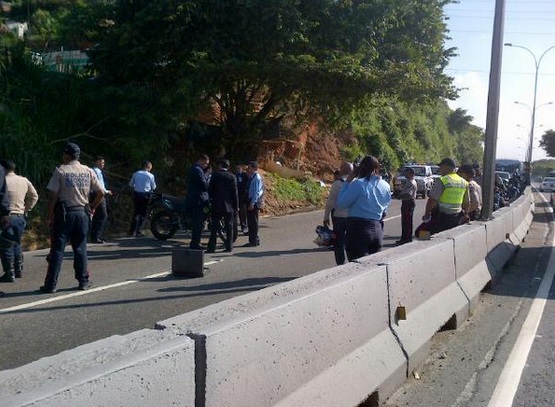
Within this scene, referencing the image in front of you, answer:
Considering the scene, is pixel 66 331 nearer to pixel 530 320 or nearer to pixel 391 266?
pixel 391 266

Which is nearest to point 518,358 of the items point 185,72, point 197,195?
point 197,195

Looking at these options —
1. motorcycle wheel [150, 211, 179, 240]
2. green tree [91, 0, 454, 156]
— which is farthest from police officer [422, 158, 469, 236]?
green tree [91, 0, 454, 156]

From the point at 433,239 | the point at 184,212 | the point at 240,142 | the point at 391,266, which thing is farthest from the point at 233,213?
the point at 240,142

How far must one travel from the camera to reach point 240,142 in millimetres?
21219

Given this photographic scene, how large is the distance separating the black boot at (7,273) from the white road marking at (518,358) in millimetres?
6634

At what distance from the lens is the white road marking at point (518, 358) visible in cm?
512

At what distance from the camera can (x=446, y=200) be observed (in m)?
9.83

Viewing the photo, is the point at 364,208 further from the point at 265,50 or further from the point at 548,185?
the point at 548,185

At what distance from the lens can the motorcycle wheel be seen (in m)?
14.2

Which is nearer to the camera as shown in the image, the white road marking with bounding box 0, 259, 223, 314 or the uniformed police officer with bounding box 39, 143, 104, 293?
the white road marking with bounding box 0, 259, 223, 314

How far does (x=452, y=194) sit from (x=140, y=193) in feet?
24.0

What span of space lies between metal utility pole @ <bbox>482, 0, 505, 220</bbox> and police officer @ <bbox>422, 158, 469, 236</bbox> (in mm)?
1320

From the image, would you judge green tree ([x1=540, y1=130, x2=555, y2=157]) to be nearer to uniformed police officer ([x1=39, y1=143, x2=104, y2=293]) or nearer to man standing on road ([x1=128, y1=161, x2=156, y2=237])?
man standing on road ([x1=128, y1=161, x2=156, y2=237])

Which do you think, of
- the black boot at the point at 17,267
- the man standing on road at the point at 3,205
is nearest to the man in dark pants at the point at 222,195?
the black boot at the point at 17,267
